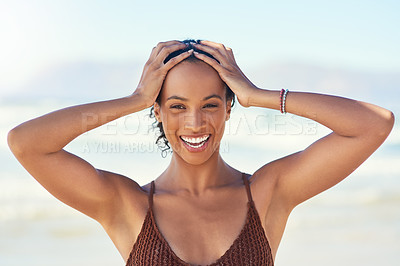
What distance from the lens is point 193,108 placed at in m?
3.16

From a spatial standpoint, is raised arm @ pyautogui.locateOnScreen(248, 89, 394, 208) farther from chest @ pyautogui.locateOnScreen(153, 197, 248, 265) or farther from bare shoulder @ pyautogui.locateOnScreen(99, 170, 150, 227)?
bare shoulder @ pyautogui.locateOnScreen(99, 170, 150, 227)

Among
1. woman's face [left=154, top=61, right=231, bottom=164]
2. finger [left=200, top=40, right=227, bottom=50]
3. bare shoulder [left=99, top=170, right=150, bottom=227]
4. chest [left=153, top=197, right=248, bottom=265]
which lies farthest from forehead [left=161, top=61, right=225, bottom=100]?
chest [left=153, top=197, right=248, bottom=265]

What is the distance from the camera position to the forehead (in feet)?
10.4

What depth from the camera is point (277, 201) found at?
130 inches

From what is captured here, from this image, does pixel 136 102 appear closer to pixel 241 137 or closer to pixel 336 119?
pixel 336 119

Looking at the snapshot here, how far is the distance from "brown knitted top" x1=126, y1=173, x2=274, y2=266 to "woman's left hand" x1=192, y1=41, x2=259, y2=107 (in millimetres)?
625

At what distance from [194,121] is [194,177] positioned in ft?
1.38

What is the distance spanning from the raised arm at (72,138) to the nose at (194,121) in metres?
0.21

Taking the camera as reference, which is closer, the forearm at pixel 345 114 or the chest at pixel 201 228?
the forearm at pixel 345 114

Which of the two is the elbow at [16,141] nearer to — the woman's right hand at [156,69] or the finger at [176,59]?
the woman's right hand at [156,69]

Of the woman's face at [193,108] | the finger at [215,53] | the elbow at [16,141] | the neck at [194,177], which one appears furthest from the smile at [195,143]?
the elbow at [16,141]

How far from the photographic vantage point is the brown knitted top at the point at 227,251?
10.1ft

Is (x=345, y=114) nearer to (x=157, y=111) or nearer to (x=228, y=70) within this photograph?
(x=228, y=70)

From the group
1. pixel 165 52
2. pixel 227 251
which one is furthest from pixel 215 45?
pixel 227 251
